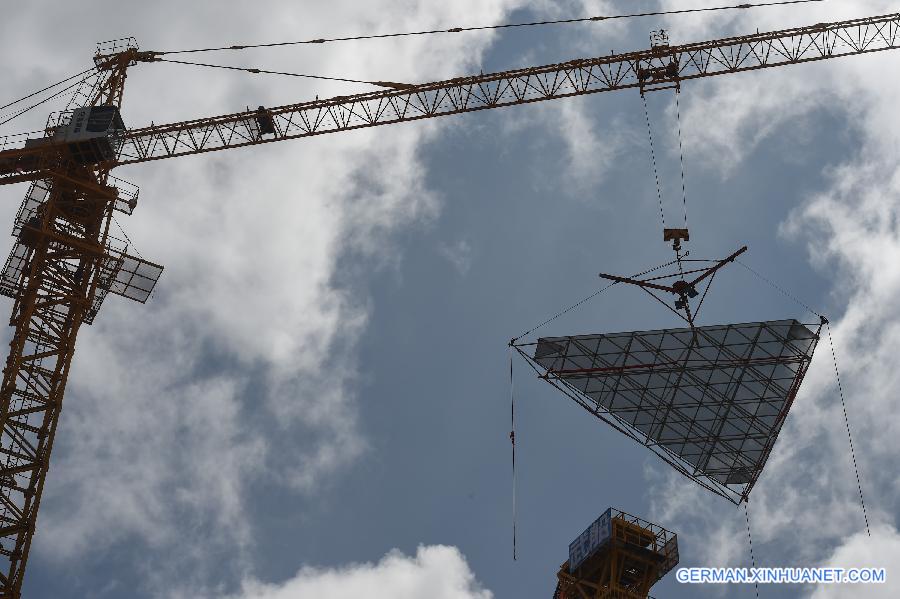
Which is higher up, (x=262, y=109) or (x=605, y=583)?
(x=262, y=109)

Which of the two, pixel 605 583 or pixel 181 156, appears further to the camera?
pixel 181 156

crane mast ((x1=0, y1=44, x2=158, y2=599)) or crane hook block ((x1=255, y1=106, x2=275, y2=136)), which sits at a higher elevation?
crane hook block ((x1=255, y1=106, x2=275, y2=136))

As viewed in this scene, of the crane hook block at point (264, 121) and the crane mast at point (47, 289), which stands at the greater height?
the crane hook block at point (264, 121)

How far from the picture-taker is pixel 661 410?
76062 millimetres

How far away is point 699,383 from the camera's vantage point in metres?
73.5

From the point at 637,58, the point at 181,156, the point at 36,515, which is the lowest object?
the point at 36,515

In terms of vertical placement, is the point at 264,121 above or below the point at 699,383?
above

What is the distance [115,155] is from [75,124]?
127 inches

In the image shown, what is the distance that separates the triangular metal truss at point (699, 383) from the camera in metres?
70.5

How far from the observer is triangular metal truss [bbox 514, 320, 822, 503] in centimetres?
7050

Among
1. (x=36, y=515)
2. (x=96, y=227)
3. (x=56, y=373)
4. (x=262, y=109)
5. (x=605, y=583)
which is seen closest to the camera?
(x=36, y=515)

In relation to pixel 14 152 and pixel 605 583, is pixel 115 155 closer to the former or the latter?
pixel 14 152

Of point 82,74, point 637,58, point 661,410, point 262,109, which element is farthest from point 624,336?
point 82,74

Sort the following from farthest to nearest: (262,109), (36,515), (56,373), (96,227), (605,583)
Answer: (262,109) < (605,583) < (96,227) < (56,373) < (36,515)
